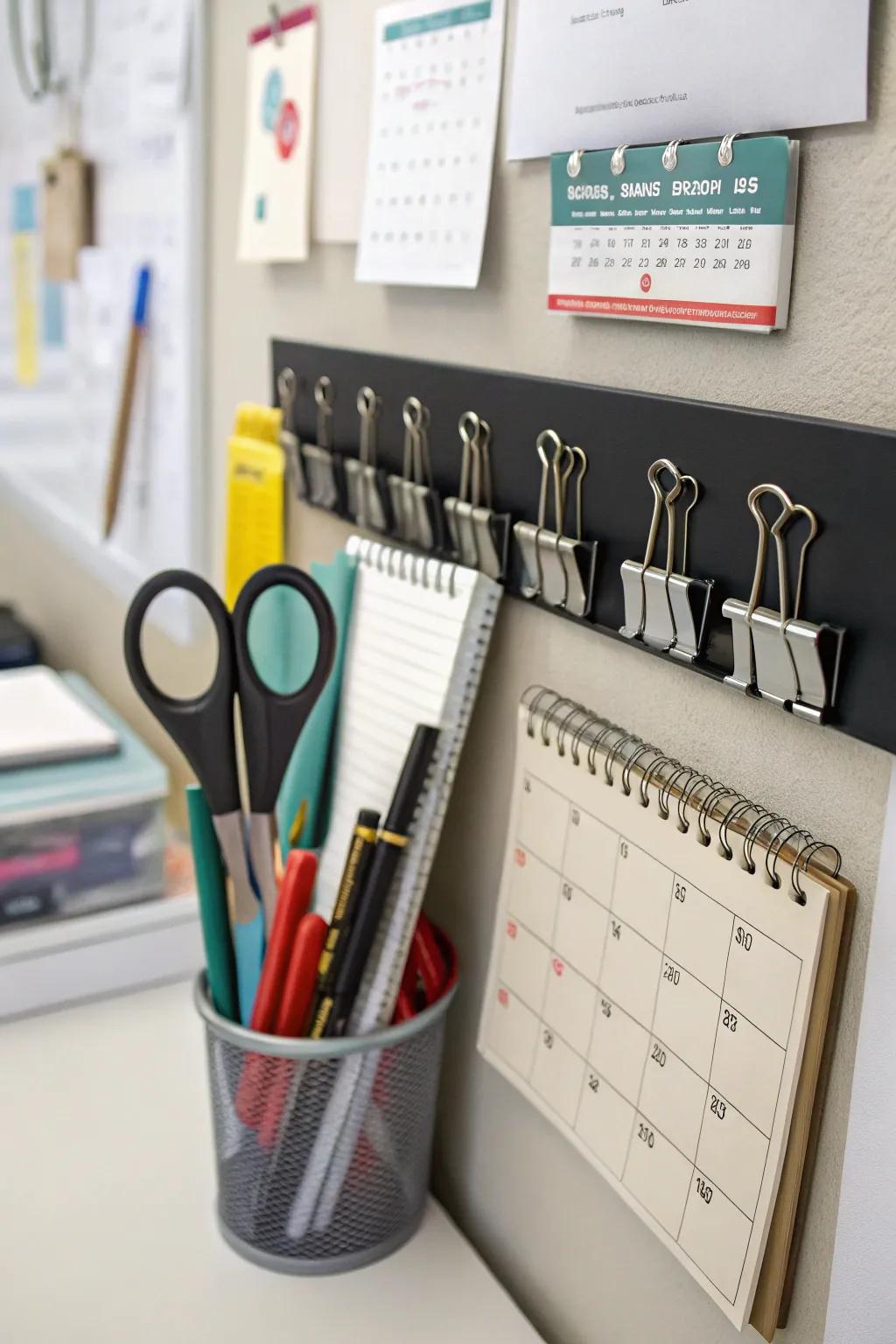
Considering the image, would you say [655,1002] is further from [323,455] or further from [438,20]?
[438,20]

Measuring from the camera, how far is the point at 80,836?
0.93 meters

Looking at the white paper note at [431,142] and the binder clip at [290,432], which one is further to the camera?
the binder clip at [290,432]

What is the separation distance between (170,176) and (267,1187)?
77 cm

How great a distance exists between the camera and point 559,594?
0.60m

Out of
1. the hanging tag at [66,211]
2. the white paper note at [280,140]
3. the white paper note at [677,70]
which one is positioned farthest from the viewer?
the hanging tag at [66,211]

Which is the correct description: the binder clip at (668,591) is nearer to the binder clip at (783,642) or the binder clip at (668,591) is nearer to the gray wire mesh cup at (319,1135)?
the binder clip at (783,642)

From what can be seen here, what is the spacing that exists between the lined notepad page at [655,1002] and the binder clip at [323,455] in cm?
23

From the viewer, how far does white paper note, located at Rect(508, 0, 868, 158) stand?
43 centimetres

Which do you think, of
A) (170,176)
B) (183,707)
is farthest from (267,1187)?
(170,176)

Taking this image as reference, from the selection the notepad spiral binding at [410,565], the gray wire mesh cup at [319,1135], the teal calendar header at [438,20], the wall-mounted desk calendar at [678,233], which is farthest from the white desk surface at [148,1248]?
the teal calendar header at [438,20]

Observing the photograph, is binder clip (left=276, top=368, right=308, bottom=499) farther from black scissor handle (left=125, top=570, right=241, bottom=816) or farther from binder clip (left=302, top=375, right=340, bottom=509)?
black scissor handle (left=125, top=570, right=241, bottom=816)

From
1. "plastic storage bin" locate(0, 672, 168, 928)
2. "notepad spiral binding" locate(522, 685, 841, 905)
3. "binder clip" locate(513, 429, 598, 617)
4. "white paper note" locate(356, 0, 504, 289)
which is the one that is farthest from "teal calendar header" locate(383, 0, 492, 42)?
"plastic storage bin" locate(0, 672, 168, 928)

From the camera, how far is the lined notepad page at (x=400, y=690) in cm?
66

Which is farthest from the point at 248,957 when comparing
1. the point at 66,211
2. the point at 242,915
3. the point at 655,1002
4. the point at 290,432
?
the point at 66,211
